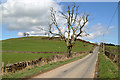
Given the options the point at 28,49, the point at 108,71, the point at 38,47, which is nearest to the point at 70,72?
the point at 108,71

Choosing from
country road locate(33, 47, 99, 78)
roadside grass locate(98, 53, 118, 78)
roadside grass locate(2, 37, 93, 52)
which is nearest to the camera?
roadside grass locate(98, 53, 118, 78)

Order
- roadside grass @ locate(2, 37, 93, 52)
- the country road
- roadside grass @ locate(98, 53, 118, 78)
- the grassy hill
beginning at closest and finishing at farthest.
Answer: roadside grass @ locate(98, 53, 118, 78) → the country road → the grassy hill → roadside grass @ locate(2, 37, 93, 52)

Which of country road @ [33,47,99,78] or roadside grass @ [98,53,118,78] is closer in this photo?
roadside grass @ [98,53,118,78]

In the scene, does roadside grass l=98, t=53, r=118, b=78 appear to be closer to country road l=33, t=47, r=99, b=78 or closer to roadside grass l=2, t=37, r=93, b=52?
country road l=33, t=47, r=99, b=78

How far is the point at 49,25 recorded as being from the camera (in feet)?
91.4

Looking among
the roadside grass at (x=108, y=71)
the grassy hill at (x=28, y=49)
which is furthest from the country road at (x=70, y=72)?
the grassy hill at (x=28, y=49)

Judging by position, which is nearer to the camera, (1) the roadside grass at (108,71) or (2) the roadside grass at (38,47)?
(1) the roadside grass at (108,71)

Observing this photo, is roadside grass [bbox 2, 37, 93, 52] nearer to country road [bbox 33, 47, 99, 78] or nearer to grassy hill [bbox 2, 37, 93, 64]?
grassy hill [bbox 2, 37, 93, 64]

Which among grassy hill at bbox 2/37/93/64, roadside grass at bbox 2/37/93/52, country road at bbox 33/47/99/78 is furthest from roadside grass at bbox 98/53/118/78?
roadside grass at bbox 2/37/93/52

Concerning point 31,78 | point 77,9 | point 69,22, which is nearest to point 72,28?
point 69,22

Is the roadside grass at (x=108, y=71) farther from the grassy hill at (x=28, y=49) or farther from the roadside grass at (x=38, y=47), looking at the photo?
the roadside grass at (x=38, y=47)

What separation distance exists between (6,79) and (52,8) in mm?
22295

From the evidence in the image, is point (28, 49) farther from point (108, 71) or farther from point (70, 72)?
point (108, 71)

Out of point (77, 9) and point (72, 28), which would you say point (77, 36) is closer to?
point (72, 28)
